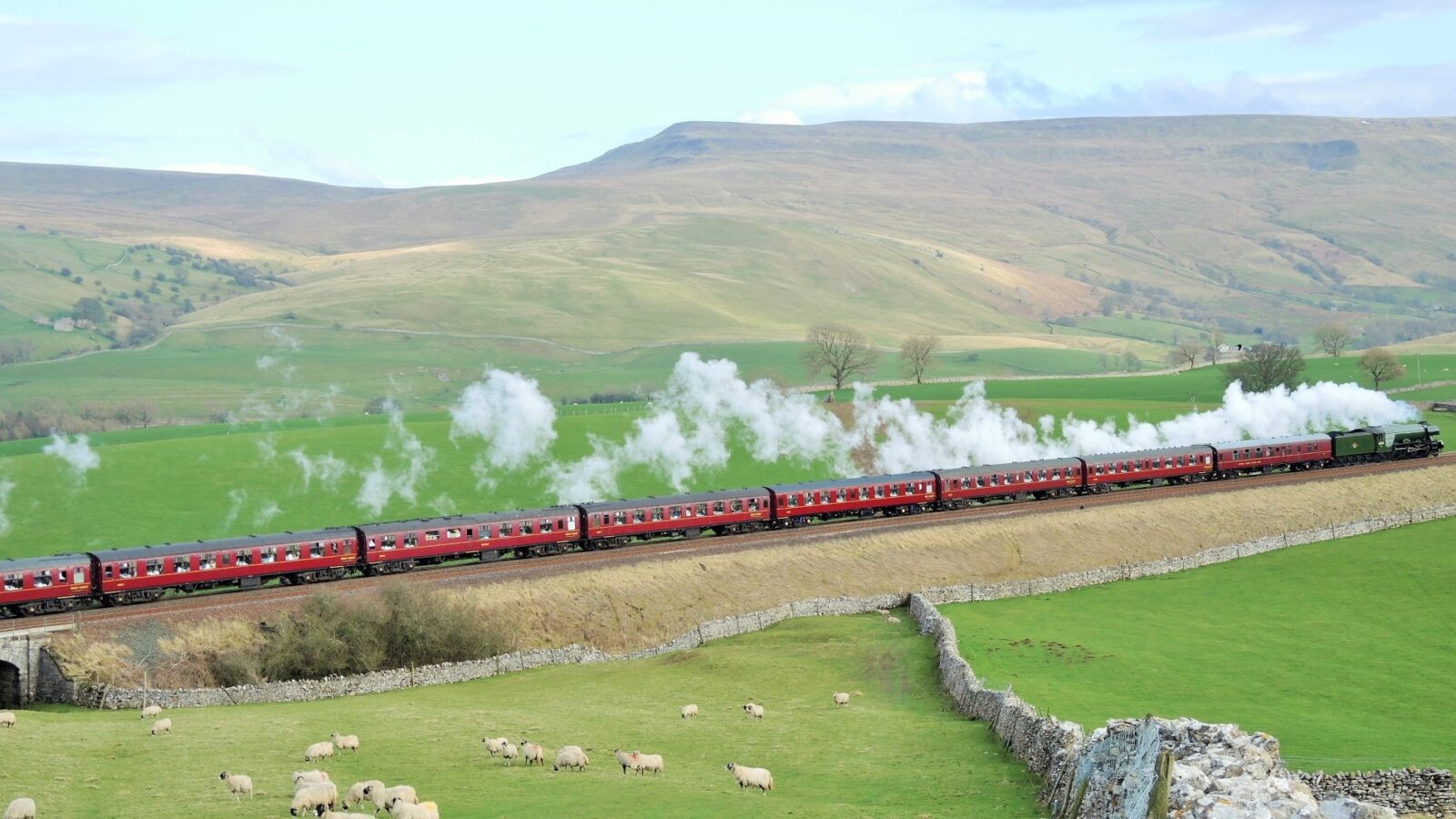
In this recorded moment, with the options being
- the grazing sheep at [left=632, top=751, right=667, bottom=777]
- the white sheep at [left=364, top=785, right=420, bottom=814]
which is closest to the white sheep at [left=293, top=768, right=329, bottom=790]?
the white sheep at [left=364, top=785, right=420, bottom=814]

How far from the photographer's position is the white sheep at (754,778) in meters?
33.2

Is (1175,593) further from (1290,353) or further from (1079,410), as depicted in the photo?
(1290,353)

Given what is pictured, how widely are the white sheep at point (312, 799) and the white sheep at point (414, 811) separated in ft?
5.91

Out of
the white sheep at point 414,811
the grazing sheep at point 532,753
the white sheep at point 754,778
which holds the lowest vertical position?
the grazing sheep at point 532,753

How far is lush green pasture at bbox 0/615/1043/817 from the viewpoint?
104 feet

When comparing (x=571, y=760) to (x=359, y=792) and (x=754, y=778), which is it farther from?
(x=359, y=792)

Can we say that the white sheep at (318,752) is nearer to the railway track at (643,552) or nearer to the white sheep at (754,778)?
the white sheep at (754,778)

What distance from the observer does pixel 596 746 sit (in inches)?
1507

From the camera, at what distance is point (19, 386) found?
7382 inches

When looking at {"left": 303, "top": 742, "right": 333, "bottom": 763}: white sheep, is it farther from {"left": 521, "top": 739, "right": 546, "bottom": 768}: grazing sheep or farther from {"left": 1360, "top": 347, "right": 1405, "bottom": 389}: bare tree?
{"left": 1360, "top": 347, "right": 1405, "bottom": 389}: bare tree

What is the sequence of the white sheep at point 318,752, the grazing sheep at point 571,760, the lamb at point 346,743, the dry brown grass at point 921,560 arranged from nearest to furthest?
the grazing sheep at point 571,760 < the white sheep at point 318,752 < the lamb at point 346,743 < the dry brown grass at point 921,560

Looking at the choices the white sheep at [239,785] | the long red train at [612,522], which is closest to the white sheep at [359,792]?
the white sheep at [239,785]

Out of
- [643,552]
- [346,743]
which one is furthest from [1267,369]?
[346,743]

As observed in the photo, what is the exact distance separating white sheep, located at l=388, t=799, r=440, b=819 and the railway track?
25.9 metres
